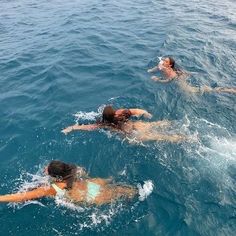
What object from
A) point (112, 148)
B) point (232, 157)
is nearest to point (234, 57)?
point (232, 157)

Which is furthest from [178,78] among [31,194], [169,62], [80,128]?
[31,194]

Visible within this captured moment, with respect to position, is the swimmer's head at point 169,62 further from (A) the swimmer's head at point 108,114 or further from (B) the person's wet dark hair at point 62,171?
(B) the person's wet dark hair at point 62,171

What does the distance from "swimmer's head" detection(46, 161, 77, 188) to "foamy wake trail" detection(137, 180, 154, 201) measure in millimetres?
1922

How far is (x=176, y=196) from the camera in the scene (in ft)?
31.1

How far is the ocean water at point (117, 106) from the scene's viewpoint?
8.99 metres

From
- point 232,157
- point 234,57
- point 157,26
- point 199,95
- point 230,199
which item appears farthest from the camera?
point 157,26

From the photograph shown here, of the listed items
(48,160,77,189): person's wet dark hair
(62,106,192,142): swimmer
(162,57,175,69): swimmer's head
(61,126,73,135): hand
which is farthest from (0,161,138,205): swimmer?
(162,57,175,69): swimmer's head

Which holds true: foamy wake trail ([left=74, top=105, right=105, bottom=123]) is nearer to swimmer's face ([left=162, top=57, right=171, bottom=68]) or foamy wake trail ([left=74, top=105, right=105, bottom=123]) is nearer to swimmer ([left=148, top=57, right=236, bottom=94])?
swimmer ([left=148, top=57, right=236, bottom=94])

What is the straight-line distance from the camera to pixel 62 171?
8391 mm

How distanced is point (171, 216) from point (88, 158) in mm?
3239

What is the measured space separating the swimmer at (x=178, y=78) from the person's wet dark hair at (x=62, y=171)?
7.56 metres

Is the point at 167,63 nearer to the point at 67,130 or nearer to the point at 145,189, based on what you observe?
the point at 67,130

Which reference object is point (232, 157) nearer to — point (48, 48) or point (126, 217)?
point (126, 217)

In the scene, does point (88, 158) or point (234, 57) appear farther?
point (234, 57)
